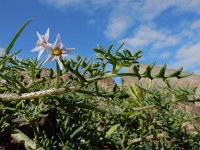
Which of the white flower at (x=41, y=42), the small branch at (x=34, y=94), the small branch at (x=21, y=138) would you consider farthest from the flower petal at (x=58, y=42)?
the small branch at (x=21, y=138)

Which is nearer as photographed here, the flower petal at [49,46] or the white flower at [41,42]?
the flower petal at [49,46]

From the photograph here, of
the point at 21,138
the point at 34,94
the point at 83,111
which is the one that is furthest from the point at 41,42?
the point at 83,111

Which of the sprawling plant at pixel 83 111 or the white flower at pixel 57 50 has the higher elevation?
the white flower at pixel 57 50

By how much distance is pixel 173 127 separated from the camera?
207 centimetres

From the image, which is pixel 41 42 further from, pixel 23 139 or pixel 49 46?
pixel 23 139

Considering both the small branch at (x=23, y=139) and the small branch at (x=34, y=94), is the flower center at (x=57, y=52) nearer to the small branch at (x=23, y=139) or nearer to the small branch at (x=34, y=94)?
the small branch at (x=34, y=94)

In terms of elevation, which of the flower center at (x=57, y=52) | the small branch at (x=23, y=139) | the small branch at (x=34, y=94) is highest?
the flower center at (x=57, y=52)

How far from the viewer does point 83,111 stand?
2.43 metres

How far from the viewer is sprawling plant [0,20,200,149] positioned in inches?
64.6

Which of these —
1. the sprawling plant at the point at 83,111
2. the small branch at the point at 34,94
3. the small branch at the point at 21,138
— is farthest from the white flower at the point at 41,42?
the small branch at the point at 21,138

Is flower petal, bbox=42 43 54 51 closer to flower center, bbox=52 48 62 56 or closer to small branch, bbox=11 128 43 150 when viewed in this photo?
flower center, bbox=52 48 62 56

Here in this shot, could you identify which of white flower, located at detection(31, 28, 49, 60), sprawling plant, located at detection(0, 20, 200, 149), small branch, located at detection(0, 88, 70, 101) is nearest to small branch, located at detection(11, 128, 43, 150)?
sprawling plant, located at detection(0, 20, 200, 149)

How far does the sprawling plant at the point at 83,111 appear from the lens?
164 centimetres

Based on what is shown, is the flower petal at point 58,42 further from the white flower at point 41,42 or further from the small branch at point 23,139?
the small branch at point 23,139
